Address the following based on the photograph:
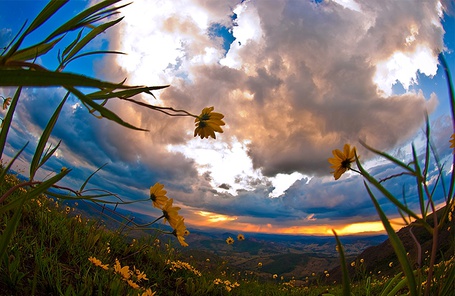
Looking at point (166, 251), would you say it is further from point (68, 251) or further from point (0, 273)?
point (0, 273)

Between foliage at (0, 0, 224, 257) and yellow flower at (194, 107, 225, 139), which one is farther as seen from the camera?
yellow flower at (194, 107, 225, 139)

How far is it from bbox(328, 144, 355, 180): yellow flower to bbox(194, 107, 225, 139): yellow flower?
0.86 meters

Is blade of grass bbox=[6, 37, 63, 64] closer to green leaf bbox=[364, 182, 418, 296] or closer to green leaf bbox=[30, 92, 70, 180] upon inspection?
green leaf bbox=[30, 92, 70, 180]

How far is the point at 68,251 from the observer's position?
2732mm

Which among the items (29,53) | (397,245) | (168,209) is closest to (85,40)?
(29,53)

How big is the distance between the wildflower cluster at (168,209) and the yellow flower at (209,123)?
0.53m

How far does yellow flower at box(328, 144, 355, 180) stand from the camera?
197 cm

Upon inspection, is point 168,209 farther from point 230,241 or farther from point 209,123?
point 230,241

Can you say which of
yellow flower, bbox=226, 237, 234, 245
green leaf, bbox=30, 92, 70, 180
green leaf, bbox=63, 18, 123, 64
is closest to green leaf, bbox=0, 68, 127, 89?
green leaf, bbox=30, 92, 70, 180

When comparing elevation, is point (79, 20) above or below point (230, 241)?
above

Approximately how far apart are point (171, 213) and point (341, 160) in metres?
1.20

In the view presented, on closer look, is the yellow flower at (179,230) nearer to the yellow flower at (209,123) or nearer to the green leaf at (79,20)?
the yellow flower at (209,123)

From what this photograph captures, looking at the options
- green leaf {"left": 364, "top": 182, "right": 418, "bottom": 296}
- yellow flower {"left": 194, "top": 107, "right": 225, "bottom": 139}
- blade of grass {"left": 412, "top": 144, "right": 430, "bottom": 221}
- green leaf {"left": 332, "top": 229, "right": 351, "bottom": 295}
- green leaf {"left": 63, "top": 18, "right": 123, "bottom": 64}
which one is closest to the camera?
green leaf {"left": 332, "top": 229, "right": 351, "bottom": 295}

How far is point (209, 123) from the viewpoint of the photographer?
171cm
